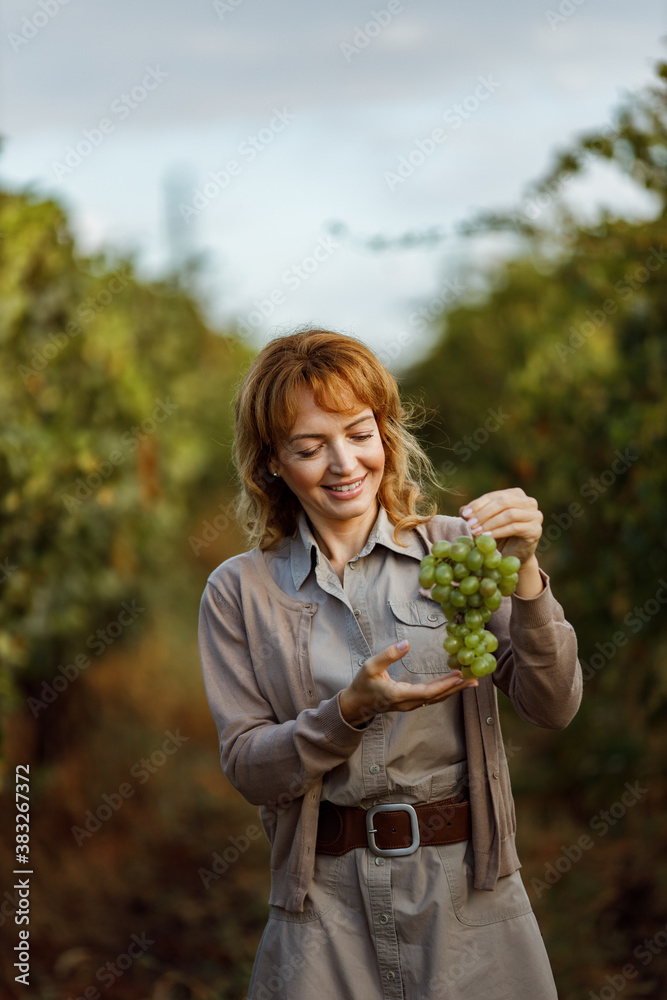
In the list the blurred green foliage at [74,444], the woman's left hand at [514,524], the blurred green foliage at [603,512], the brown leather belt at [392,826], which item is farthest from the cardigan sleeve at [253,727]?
the blurred green foliage at [603,512]

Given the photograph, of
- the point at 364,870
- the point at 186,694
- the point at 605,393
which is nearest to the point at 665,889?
the point at 605,393

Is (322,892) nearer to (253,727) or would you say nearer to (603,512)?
(253,727)

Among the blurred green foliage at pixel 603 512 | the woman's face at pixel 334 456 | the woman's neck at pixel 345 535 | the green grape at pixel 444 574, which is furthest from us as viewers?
the blurred green foliage at pixel 603 512

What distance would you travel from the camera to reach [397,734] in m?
2.10

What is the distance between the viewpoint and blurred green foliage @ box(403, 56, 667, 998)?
13.4 feet

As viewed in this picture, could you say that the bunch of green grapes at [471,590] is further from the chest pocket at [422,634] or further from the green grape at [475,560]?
the chest pocket at [422,634]

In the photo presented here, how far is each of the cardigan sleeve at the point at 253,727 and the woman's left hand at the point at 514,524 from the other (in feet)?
1.46

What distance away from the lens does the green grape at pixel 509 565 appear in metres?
1.93

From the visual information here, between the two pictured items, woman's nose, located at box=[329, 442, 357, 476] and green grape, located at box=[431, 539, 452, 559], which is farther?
woman's nose, located at box=[329, 442, 357, 476]

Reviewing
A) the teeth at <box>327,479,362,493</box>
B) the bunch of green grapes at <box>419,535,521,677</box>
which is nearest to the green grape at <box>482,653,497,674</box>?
the bunch of green grapes at <box>419,535,521,677</box>

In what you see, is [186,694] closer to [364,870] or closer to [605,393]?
[605,393]

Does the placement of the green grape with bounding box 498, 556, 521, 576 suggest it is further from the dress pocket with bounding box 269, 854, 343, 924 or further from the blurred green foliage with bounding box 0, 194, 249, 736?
the blurred green foliage with bounding box 0, 194, 249, 736

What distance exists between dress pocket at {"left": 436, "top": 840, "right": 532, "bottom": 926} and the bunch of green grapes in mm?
439

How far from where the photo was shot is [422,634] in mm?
2182
